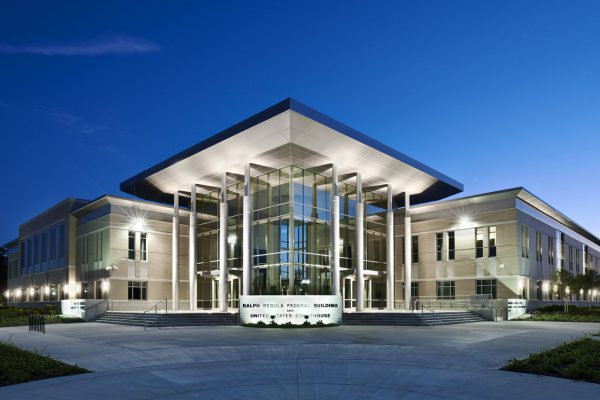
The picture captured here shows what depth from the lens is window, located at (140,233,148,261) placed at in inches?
1907

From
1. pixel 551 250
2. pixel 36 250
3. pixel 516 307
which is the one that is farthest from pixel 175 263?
pixel 551 250

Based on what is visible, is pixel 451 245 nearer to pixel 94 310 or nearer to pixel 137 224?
pixel 137 224

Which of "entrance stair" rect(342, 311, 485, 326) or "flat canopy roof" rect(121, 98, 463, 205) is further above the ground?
"flat canopy roof" rect(121, 98, 463, 205)

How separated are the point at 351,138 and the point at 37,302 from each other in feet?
159

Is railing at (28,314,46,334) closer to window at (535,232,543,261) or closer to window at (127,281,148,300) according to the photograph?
window at (127,281,148,300)

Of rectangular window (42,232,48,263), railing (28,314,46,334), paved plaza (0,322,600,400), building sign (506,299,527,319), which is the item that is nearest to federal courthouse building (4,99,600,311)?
building sign (506,299,527,319)

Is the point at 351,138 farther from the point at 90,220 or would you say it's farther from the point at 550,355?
the point at 90,220

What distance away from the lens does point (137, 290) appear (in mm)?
47750

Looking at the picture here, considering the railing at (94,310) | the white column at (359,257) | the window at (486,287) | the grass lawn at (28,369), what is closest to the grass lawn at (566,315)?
the window at (486,287)

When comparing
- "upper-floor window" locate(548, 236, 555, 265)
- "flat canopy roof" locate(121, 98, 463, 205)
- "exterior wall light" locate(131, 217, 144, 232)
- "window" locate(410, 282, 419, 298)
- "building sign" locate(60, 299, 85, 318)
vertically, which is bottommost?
"building sign" locate(60, 299, 85, 318)

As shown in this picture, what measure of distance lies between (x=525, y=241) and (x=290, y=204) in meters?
22.7

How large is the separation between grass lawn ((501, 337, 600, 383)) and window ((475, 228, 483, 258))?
97.9 feet

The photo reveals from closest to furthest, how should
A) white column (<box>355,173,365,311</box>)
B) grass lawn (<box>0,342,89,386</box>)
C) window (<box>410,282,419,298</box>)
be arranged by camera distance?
grass lawn (<box>0,342,89,386</box>) < white column (<box>355,173,365,311</box>) < window (<box>410,282,419,298</box>)

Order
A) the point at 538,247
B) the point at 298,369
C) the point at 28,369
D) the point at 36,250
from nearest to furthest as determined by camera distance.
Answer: the point at 28,369
the point at 298,369
the point at 538,247
the point at 36,250
